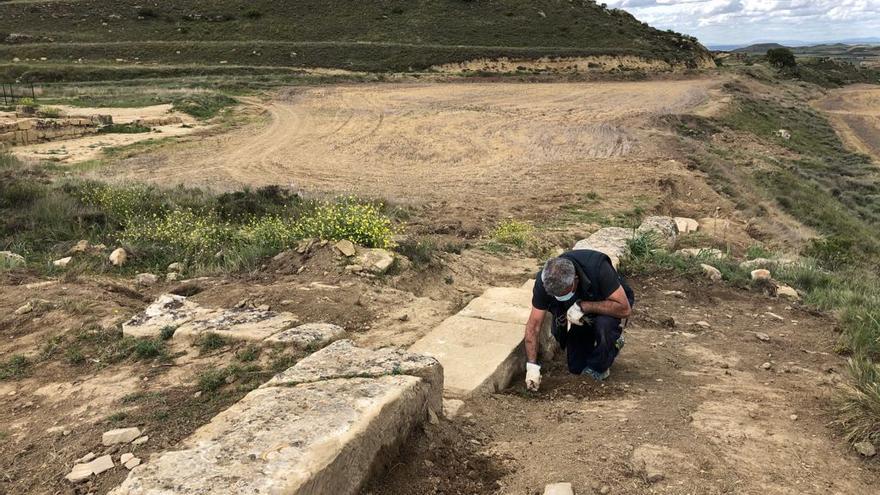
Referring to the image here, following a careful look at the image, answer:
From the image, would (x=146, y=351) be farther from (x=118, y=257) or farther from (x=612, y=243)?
(x=612, y=243)

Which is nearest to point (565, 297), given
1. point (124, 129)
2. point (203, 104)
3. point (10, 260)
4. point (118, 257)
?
point (118, 257)

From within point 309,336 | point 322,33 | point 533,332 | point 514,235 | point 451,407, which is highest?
point 322,33

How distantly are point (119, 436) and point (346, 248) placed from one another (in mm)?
3694

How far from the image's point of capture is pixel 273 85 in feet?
98.2

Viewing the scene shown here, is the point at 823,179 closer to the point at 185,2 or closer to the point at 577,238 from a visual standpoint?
the point at 577,238

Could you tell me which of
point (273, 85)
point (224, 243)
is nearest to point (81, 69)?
point (273, 85)

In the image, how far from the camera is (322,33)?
165ft

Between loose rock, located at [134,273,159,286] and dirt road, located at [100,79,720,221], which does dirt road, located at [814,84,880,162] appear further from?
loose rock, located at [134,273,159,286]

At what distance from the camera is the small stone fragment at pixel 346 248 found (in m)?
6.85

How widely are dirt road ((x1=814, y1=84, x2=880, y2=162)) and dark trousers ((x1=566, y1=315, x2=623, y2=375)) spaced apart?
29059 millimetres

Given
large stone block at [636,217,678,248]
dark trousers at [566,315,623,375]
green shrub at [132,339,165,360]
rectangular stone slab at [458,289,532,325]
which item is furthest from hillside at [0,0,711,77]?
dark trousers at [566,315,623,375]

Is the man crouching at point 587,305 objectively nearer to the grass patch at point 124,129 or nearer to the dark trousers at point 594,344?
the dark trousers at point 594,344

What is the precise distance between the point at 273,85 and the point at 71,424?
28.1 metres

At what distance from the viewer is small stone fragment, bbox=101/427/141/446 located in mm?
3396
